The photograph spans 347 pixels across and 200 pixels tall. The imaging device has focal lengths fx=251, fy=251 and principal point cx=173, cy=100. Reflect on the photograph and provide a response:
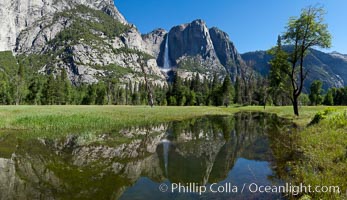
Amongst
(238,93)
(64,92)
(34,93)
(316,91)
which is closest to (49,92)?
(34,93)

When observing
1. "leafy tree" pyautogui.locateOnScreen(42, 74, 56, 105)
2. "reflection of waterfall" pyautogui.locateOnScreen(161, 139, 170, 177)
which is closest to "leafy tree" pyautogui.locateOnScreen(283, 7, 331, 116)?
"reflection of waterfall" pyautogui.locateOnScreen(161, 139, 170, 177)

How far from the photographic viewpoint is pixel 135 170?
36.0 ft

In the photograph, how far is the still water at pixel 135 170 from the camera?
26.8 feet

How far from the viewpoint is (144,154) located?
46.4 ft

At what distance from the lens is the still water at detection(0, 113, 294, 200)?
8156 millimetres

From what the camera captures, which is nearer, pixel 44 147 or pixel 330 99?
pixel 44 147

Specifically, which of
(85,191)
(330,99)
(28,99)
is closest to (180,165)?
(85,191)

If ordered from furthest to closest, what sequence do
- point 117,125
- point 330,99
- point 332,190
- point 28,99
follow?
point 330,99 → point 28,99 → point 117,125 → point 332,190

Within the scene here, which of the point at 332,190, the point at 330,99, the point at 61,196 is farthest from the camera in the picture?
the point at 330,99

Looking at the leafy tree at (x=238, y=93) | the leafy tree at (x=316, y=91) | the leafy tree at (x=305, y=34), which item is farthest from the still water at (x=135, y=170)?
the leafy tree at (x=316, y=91)

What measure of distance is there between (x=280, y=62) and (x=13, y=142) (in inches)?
1260

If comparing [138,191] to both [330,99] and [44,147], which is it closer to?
[44,147]

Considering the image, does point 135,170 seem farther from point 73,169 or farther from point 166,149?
point 166,149

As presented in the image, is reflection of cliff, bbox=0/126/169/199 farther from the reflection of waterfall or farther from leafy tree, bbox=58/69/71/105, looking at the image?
leafy tree, bbox=58/69/71/105
